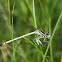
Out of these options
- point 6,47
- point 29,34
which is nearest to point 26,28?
point 29,34

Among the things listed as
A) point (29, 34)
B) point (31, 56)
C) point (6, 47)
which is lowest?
point (31, 56)

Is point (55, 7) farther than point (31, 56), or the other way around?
point (55, 7)

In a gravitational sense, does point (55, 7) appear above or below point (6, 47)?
above

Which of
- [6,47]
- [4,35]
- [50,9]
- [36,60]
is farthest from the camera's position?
[50,9]

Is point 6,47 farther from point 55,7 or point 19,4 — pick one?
point 55,7

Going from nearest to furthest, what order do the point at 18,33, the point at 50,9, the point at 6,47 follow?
the point at 18,33 → the point at 6,47 → the point at 50,9

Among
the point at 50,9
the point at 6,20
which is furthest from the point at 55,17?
the point at 6,20

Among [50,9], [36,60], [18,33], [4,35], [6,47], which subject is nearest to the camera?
[36,60]

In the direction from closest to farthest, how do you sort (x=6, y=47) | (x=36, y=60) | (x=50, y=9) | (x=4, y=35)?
(x=36, y=60), (x=6, y=47), (x=4, y=35), (x=50, y=9)

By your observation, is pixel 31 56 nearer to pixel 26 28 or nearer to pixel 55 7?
pixel 26 28
